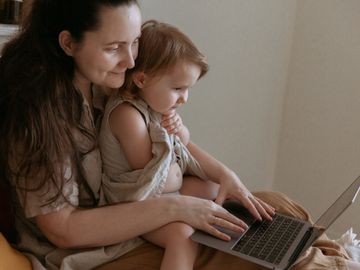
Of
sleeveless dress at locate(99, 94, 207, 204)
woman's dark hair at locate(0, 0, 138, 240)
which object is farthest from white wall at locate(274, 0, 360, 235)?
woman's dark hair at locate(0, 0, 138, 240)

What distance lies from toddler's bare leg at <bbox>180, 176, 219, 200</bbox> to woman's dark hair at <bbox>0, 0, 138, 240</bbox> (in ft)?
1.14

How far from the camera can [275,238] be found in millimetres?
1240

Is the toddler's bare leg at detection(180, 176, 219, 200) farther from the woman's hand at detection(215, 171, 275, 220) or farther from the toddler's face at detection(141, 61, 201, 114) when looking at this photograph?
the toddler's face at detection(141, 61, 201, 114)

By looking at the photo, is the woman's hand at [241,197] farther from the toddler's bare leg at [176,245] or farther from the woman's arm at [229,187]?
the toddler's bare leg at [176,245]

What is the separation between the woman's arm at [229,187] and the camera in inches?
53.6

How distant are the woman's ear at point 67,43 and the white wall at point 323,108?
5.23 ft

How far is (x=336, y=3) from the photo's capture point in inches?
94.0

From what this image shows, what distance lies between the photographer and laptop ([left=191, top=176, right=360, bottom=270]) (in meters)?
1.12

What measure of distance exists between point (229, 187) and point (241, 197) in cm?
5

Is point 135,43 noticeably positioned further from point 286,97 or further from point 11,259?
point 286,97

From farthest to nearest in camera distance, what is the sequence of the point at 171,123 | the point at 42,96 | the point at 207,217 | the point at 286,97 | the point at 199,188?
the point at 286,97 → the point at 199,188 → the point at 171,123 → the point at 207,217 → the point at 42,96

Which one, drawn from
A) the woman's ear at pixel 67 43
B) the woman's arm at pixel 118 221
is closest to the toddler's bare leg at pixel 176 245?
the woman's arm at pixel 118 221

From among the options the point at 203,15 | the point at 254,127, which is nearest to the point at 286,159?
the point at 254,127

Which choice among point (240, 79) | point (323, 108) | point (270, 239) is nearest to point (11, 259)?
point (270, 239)
